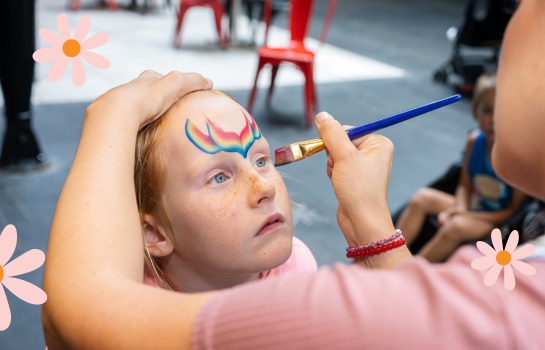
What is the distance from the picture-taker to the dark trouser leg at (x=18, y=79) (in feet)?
6.92

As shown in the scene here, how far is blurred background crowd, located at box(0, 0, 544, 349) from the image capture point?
→ 2021mm

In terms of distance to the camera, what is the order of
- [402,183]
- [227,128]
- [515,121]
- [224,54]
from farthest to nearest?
[224,54]
[402,183]
[227,128]
[515,121]

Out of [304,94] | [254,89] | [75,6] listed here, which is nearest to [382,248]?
[254,89]

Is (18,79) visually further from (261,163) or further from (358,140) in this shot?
(358,140)

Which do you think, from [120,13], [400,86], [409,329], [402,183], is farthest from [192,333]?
[120,13]

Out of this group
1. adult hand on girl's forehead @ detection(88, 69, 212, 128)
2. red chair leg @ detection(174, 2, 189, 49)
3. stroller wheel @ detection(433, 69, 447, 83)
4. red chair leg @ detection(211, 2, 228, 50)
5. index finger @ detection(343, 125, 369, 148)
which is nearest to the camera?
adult hand on girl's forehead @ detection(88, 69, 212, 128)

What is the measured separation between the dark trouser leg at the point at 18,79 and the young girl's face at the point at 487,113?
78.9 inches

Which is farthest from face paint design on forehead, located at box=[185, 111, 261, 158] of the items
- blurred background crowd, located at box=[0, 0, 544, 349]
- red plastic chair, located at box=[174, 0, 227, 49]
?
red plastic chair, located at box=[174, 0, 227, 49]

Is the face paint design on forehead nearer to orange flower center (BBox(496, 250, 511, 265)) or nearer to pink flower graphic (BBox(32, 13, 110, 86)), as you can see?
pink flower graphic (BBox(32, 13, 110, 86))

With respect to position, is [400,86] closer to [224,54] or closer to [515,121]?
[224,54]

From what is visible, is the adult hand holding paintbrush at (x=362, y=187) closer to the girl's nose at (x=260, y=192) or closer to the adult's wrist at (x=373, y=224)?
the adult's wrist at (x=373, y=224)

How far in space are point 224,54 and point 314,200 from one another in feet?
10.4

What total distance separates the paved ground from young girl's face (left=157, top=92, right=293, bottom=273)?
0.71 feet

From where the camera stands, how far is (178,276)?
84 centimetres
